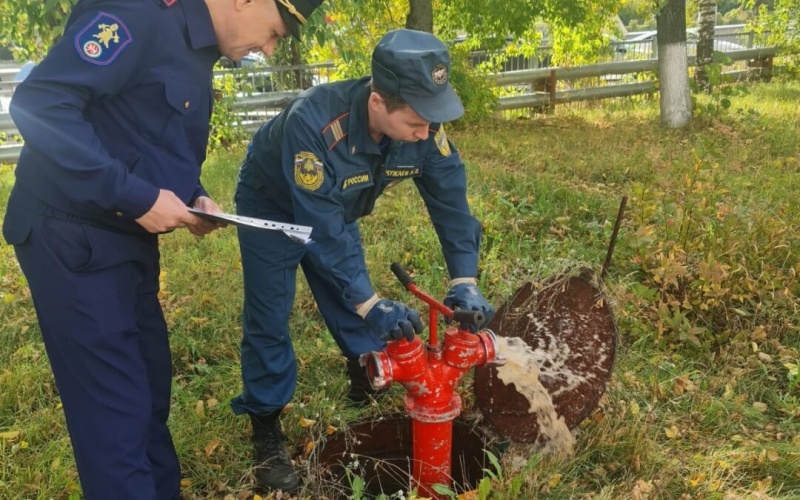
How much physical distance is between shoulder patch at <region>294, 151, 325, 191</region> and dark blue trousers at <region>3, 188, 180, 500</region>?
50 centimetres

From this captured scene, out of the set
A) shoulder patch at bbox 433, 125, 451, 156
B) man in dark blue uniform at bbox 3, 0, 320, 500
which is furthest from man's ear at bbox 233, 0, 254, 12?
shoulder patch at bbox 433, 125, 451, 156

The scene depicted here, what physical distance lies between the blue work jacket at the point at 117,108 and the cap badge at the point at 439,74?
0.65 metres

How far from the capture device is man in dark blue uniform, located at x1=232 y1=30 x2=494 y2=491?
2068 mm

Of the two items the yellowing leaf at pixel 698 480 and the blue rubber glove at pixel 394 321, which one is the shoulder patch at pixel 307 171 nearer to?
the blue rubber glove at pixel 394 321

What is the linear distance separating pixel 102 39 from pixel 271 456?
1.68 metres

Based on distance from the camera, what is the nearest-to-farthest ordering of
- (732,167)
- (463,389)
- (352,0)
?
(463,389) → (732,167) → (352,0)

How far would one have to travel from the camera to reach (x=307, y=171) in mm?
2121

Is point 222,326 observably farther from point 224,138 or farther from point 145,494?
point 224,138

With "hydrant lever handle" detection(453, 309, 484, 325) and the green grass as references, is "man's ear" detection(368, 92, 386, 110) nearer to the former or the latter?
"hydrant lever handle" detection(453, 309, 484, 325)

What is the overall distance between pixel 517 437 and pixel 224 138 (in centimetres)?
655

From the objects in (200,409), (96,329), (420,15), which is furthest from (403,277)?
(420,15)

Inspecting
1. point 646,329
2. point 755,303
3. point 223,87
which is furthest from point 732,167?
point 223,87

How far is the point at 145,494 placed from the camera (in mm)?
1970

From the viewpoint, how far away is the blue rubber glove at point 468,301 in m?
2.28
